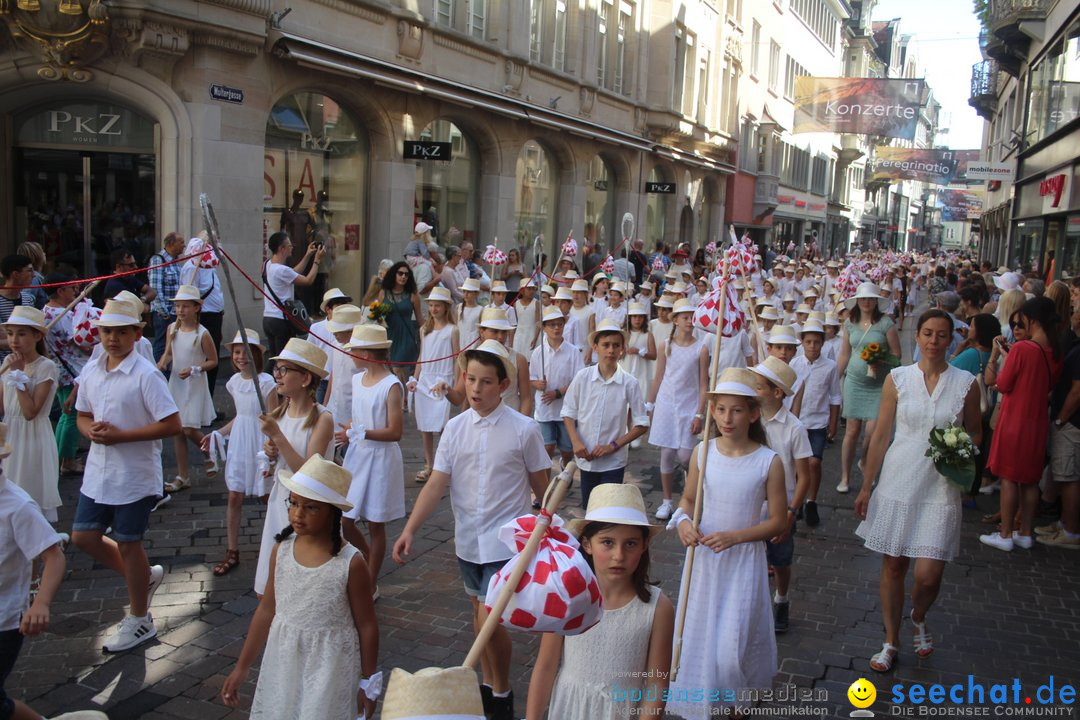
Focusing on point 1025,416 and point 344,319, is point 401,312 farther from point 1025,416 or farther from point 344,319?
point 1025,416

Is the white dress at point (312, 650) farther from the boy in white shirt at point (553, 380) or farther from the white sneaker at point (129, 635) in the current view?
the boy in white shirt at point (553, 380)

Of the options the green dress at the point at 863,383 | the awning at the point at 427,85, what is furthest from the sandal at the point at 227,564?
the awning at the point at 427,85

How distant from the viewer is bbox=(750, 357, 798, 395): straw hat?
18.1ft

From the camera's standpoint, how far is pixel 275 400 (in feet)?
23.6

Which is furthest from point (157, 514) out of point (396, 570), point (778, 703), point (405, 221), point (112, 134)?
point (405, 221)

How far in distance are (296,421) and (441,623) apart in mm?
1583

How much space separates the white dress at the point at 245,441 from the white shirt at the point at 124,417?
790mm

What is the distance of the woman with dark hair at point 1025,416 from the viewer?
24.8 feet

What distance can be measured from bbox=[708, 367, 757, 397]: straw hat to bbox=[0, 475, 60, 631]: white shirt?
9.86 ft

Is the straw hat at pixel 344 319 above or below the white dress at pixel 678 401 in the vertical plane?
above

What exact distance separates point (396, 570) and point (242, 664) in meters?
2.98

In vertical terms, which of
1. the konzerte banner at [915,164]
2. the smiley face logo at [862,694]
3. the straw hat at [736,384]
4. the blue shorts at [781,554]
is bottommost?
the smiley face logo at [862,694]

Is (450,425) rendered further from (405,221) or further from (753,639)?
(405,221)

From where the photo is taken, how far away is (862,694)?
5066 mm
